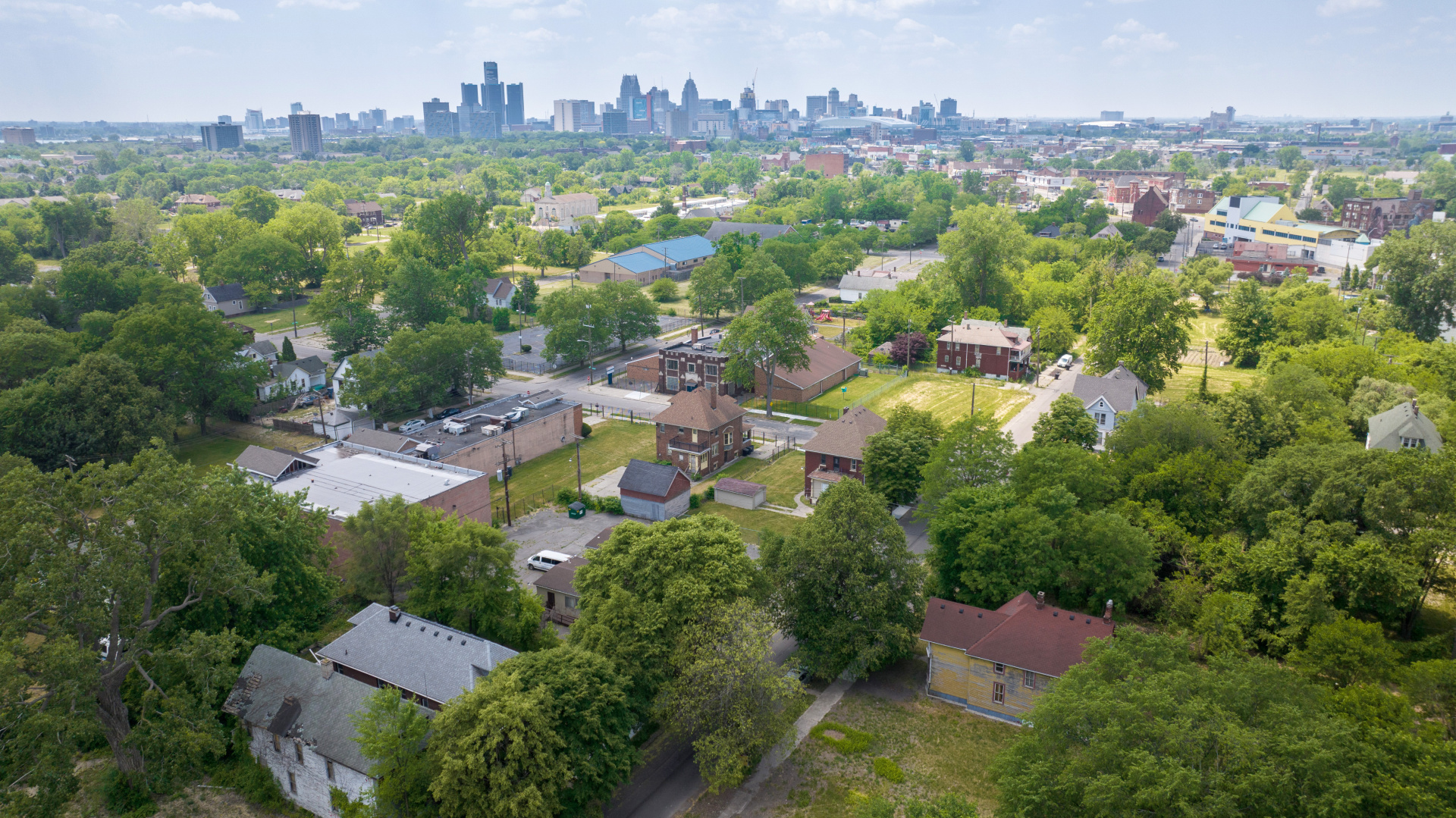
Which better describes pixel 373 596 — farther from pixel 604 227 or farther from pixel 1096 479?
pixel 604 227

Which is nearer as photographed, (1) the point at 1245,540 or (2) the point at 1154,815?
(2) the point at 1154,815

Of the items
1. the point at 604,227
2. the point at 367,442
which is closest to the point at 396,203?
the point at 604,227

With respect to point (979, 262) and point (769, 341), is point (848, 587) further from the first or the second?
point (979, 262)

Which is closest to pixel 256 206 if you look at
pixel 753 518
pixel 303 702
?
pixel 753 518

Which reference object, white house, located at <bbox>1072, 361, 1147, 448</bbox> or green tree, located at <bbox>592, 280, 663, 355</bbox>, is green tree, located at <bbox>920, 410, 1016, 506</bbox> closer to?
white house, located at <bbox>1072, 361, 1147, 448</bbox>

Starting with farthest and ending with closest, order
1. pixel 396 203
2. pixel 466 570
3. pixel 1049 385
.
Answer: pixel 396 203 < pixel 1049 385 < pixel 466 570

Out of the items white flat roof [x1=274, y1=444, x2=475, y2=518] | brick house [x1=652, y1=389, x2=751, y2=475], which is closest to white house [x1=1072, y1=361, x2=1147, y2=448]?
brick house [x1=652, y1=389, x2=751, y2=475]
